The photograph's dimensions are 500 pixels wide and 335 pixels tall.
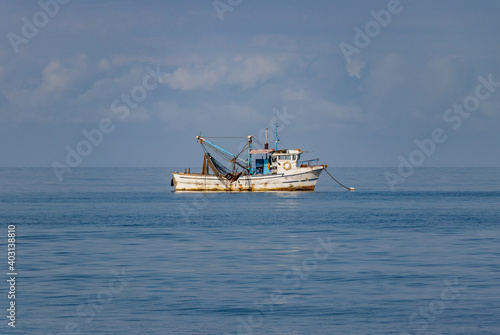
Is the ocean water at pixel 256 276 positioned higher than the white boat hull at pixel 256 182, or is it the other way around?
the white boat hull at pixel 256 182

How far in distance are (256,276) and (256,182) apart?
2895 inches

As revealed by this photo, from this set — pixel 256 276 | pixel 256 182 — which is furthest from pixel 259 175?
pixel 256 276

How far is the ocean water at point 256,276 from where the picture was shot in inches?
1099

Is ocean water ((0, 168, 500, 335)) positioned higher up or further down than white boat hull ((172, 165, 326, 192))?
further down

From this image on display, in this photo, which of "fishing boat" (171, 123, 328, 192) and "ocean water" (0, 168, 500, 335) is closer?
→ "ocean water" (0, 168, 500, 335)

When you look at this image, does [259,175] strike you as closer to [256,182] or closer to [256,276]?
[256,182]

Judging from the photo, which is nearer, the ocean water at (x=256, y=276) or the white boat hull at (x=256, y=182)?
the ocean water at (x=256, y=276)

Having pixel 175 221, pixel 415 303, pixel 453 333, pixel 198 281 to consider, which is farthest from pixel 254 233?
pixel 453 333

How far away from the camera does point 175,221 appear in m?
70.1

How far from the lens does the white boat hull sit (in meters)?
109

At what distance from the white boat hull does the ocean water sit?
39346 mm

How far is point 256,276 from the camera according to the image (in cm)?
3678

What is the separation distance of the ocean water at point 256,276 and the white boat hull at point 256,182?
39346 mm

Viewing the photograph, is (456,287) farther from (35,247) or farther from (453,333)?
(35,247)
